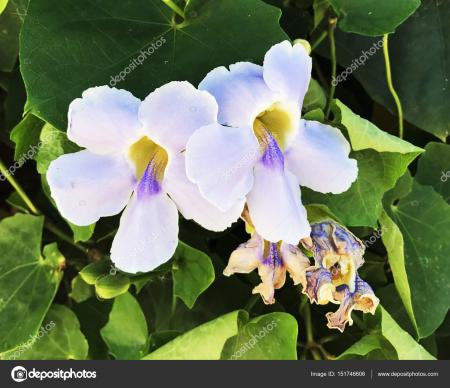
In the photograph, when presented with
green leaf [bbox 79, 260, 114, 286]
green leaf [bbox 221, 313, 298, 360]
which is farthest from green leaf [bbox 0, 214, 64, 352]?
green leaf [bbox 221, 313, 298, 360]

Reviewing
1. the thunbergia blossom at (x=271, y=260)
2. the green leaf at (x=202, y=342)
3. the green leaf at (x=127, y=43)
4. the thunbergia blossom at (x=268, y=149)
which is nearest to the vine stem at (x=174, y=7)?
the green leaf at (x=127, y=43)

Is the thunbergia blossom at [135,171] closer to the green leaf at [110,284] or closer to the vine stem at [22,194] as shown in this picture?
the green leaf at [110,284]

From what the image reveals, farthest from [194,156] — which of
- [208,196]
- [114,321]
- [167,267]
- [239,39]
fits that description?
[114,321]

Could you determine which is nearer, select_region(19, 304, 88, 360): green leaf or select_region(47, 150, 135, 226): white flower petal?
select_region(47, 150, 135, 226): white flower petal

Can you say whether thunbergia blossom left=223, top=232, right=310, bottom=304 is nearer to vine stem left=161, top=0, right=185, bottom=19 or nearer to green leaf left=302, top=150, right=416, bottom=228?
green leaf left=302, top=150, right=416, bottom=228
